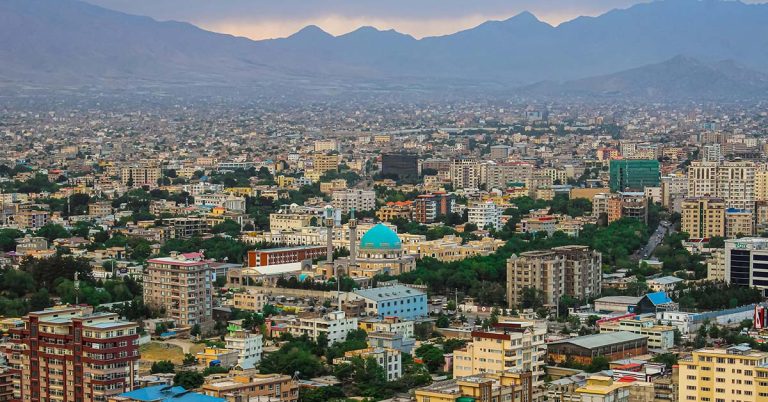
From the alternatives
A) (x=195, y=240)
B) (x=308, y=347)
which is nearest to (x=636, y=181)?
(x=195, y=240)

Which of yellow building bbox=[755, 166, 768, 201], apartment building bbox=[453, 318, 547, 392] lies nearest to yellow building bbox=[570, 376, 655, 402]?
apartment building bbox=[453, 318, 547, 392]

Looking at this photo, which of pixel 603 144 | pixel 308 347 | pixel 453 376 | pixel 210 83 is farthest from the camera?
pixel 210 83

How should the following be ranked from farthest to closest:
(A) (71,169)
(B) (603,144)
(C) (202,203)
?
1. (B) (603,144)
2. (A) (71,169)
3. (C) (202,203)

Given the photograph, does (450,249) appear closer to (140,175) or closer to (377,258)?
(377,258)

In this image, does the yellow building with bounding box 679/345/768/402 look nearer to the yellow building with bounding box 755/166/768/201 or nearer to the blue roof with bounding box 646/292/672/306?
the blue roof with bounding box 646/292/672/306

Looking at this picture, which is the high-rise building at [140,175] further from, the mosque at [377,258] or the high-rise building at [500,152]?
the mosque at [377,258]

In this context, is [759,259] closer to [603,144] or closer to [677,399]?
[677,399]

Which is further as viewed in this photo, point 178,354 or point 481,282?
point 481,282
